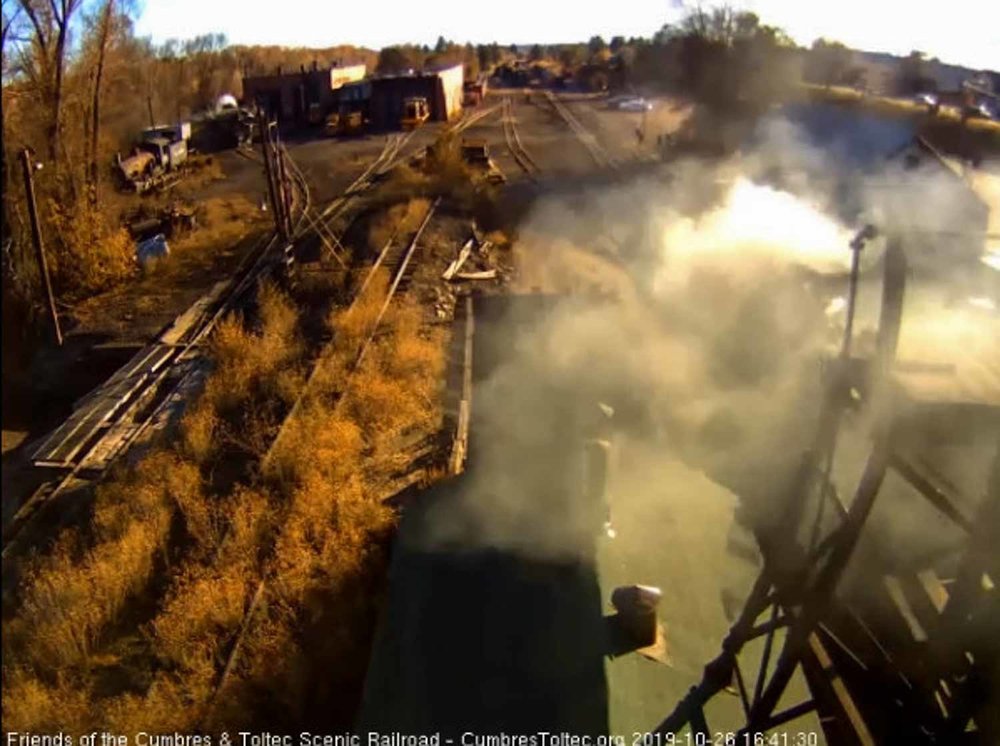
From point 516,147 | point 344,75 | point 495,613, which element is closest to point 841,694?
point 495,613

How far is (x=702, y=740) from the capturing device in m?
4.48

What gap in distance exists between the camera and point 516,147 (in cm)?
2903

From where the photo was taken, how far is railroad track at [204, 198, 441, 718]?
5.61 meters

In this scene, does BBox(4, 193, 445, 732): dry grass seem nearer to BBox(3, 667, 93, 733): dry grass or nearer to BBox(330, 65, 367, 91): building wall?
BBox(3, 667, 93, 733): dry grass

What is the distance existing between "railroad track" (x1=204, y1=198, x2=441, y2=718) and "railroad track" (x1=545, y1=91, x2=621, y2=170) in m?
8.08

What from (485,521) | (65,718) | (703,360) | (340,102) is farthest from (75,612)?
(340,102)

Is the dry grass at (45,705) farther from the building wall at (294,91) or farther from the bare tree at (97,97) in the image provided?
the building wall at (294,91)

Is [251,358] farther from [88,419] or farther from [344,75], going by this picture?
[344,75]

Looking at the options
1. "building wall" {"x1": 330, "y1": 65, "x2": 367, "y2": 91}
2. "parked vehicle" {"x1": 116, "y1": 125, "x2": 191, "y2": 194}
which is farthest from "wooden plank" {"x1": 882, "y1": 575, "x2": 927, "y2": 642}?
"building wall" {"x1": 330, "y1": 65, "x2": 367, "y2": 91}

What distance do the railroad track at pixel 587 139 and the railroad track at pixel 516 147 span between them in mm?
2051

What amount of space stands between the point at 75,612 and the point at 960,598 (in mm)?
5580

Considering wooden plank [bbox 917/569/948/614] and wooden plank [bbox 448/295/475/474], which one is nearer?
wooden plank [bbox 917/569/948/614]

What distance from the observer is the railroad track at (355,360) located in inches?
221

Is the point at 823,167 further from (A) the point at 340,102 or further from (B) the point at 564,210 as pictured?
(A) the point at 340,102
